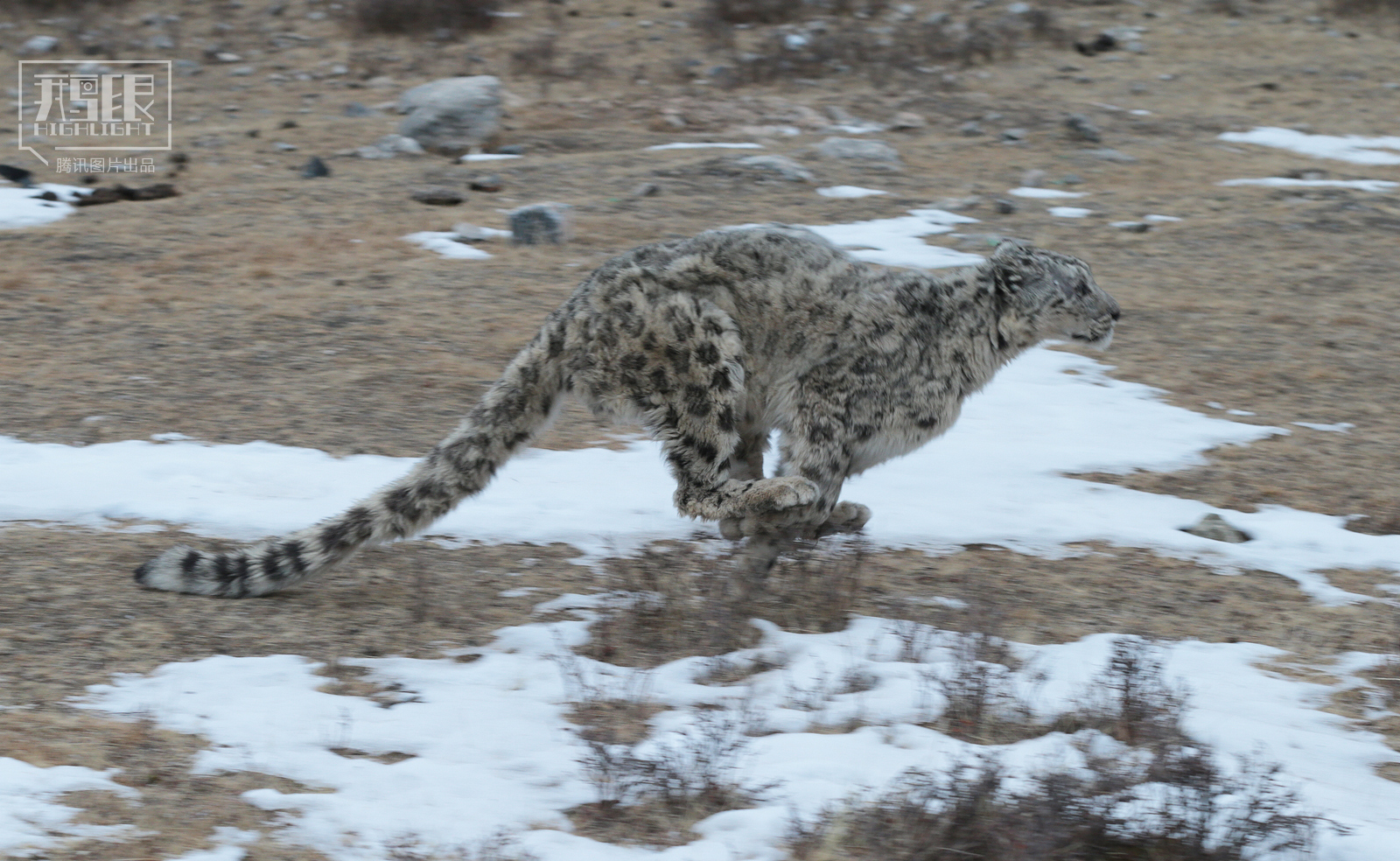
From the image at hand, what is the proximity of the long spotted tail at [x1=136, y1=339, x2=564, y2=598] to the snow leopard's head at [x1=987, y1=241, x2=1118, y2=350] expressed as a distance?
2.47 meters

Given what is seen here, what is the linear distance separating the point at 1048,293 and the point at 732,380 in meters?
1.94

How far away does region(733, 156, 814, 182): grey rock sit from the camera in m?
16.5

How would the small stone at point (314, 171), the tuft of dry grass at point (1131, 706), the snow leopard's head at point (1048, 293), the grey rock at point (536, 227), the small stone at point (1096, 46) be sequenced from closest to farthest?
the tuft of dry grass at point (1131, 706) < the snow leopard's head at point (1048, 293) < the grey rock at point (536, 227) < the small stone at point (314, 171) < the small stone at point (1096, 46)

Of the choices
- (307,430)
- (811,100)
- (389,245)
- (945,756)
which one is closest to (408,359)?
(307,430)

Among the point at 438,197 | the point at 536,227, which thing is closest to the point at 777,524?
the point at 536,227

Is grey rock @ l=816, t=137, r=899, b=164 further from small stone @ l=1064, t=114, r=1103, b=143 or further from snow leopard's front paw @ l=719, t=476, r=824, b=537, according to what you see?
snow leopard's front paw @ l=719, t=476, r=824, b=537

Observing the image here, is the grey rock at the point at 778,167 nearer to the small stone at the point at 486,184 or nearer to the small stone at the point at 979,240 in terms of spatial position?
the small stone at the point at 979,240

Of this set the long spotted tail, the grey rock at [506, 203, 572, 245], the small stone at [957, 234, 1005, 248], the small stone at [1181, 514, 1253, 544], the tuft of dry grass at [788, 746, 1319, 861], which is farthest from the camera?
the small stone at [957, 234, 1005, 248]

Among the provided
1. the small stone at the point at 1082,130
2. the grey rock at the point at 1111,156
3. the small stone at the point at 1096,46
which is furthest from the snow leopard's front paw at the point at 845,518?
the small stone at the point at 1096,46

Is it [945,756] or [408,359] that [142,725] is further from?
[408,359]

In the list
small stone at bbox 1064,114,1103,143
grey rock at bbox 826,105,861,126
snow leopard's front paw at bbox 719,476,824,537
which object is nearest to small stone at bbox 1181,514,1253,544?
snow leopard's front paw at bbox 719,476,824,537

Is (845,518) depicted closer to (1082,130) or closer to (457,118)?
(457,118)

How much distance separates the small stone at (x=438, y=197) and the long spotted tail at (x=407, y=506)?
8794 millimetres

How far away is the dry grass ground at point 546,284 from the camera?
6.32 m
